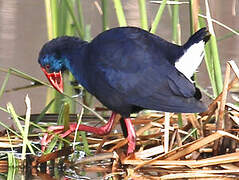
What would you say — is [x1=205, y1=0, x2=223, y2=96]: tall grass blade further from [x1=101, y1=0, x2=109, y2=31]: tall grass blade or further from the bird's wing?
[x1=101, y1=0, x2=109, y2=31]: tall grass blade

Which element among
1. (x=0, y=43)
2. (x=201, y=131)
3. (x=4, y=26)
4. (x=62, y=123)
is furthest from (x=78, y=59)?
(x=4, y=26)

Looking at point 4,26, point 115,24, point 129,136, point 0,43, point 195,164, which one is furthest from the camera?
point 115,24

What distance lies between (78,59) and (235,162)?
30.6 inches

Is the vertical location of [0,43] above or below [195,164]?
above

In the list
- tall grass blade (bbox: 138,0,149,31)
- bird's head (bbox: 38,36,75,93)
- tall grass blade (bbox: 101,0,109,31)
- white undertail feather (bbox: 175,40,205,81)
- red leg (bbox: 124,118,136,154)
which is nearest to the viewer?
white undertail feather (bbox: 175,40,205,81)

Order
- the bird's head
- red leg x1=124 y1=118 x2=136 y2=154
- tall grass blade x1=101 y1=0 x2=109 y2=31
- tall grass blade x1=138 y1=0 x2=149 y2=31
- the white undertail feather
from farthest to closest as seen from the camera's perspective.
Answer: tall grass blade x1=101 y1=0 x2=109 y2=31 < tall grass blade x1=138 y1=0 x2=149 y2=31 < the bird's head < red leg x1=124 y1=118 x2=136 y2=154 < the white undertail feather

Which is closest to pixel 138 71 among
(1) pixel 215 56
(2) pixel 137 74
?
(2) pixel 137 74

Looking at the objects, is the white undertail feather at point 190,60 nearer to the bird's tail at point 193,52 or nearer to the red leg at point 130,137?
the bird's tail at point 193,52

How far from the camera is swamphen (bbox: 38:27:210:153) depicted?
10.5ft

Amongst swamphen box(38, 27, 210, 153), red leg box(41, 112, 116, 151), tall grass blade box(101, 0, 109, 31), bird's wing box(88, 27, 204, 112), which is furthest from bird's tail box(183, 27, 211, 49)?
tall grass blade box(101, 0, 109, 31)

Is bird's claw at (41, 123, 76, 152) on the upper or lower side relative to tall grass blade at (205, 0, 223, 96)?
lower

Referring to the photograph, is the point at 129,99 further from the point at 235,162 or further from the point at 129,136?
the point at 235,162

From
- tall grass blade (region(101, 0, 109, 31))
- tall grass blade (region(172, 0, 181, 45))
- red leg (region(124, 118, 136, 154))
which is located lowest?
red leg (region(124, 118, 136, 154))

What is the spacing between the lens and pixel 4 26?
5.89 m
